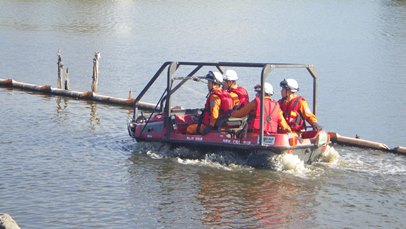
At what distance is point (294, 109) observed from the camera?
1705 cm

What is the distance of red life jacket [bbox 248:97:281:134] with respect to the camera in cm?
1658

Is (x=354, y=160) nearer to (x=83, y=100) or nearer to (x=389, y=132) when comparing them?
(x=389, y=132)

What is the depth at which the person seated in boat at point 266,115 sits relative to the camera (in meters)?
16.6

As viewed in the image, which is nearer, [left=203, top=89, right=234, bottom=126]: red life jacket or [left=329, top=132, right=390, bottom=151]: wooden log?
[left=203, top=89, right=234, bottom=126]: red life jacket

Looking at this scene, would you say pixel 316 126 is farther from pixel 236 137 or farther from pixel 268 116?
pixel 236 137

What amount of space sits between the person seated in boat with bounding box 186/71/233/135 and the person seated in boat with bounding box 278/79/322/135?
119 centimetres

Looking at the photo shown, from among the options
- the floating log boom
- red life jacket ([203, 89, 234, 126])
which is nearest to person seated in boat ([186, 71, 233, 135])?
red life jacket ([203, 89, 234, 126])

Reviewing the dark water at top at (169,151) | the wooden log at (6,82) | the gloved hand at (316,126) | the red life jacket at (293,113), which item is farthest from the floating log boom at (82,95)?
the gloved hand at (316,126)

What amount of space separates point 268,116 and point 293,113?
2.72 feet

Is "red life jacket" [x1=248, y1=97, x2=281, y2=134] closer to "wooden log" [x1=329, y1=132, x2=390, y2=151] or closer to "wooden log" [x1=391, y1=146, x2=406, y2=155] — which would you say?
"wooden log" [x1=329, y1=132, x2=390, y2=151]

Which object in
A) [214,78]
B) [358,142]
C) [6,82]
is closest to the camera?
[214,78]

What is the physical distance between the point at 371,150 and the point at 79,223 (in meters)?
8.79

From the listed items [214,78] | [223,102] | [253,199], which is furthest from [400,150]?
[253,199]

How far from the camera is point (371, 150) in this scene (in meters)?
19.4
